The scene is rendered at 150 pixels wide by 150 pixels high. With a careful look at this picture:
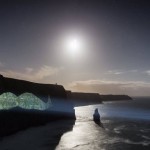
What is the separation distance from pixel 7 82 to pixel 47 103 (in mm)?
15010

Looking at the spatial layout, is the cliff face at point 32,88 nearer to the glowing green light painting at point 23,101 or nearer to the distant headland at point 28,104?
the distant headland at point 28,104

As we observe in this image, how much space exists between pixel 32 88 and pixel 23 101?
10.1m

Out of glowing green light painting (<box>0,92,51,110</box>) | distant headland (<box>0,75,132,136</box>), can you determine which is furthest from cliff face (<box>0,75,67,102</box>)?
glowing green light painting (<box>0,92,51,110</box>)

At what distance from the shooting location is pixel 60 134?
51.3 meters

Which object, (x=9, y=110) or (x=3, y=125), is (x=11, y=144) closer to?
(x=3, y=125)

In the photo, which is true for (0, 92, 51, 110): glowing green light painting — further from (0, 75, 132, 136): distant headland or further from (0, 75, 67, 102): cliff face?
(0, 75, 67, 102): cliff face

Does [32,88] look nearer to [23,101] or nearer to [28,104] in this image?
[28,104]

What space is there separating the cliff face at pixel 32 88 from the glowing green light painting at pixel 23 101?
4.01ft

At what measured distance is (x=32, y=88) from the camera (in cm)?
7369

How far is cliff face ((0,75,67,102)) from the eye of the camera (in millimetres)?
63938

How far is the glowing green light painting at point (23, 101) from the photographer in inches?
2208

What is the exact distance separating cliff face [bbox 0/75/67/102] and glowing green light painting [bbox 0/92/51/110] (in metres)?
1.22

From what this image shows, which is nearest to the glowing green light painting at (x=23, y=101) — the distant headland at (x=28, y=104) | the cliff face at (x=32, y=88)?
the distant headland at (x=28, y=104)

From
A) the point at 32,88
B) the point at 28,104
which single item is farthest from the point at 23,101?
the point at 32,88
